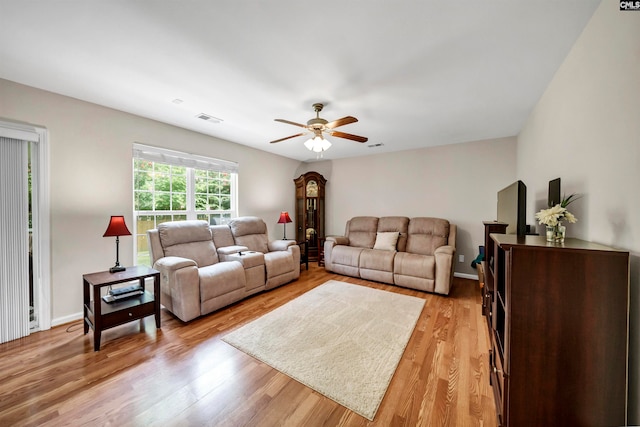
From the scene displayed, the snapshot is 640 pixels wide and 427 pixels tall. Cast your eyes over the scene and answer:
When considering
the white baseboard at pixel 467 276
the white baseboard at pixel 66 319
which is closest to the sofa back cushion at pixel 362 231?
the white baseboard at pixel 467 276

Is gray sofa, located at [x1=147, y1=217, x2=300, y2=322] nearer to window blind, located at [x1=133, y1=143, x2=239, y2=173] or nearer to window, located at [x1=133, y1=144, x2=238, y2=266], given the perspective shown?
window, located at [x1=133, y1=144, x2=238, y2=266]

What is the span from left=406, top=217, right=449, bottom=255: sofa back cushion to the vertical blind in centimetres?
502

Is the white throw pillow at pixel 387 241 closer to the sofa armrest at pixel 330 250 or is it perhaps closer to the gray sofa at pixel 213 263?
the sofa armrest at pixel 330 250

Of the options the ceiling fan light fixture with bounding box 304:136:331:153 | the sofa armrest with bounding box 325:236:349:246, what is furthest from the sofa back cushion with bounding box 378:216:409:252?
the ceiling fan light fixture with bounding box 304:136:331:153

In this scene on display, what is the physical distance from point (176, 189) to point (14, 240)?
5.43 feet

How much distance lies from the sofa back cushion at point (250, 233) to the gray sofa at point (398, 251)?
49.9 inches

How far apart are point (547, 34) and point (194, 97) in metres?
3.02

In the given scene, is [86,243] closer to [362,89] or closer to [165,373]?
[165,373]

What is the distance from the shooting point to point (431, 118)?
304 centimetres

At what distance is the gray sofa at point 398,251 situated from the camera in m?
3.48

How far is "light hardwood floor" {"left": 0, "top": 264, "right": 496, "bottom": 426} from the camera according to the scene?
4.69ft

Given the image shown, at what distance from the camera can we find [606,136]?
1.24 meters

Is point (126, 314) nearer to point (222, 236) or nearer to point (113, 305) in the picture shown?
point (113, 305)

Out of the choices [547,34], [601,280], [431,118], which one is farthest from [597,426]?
[431,118]
